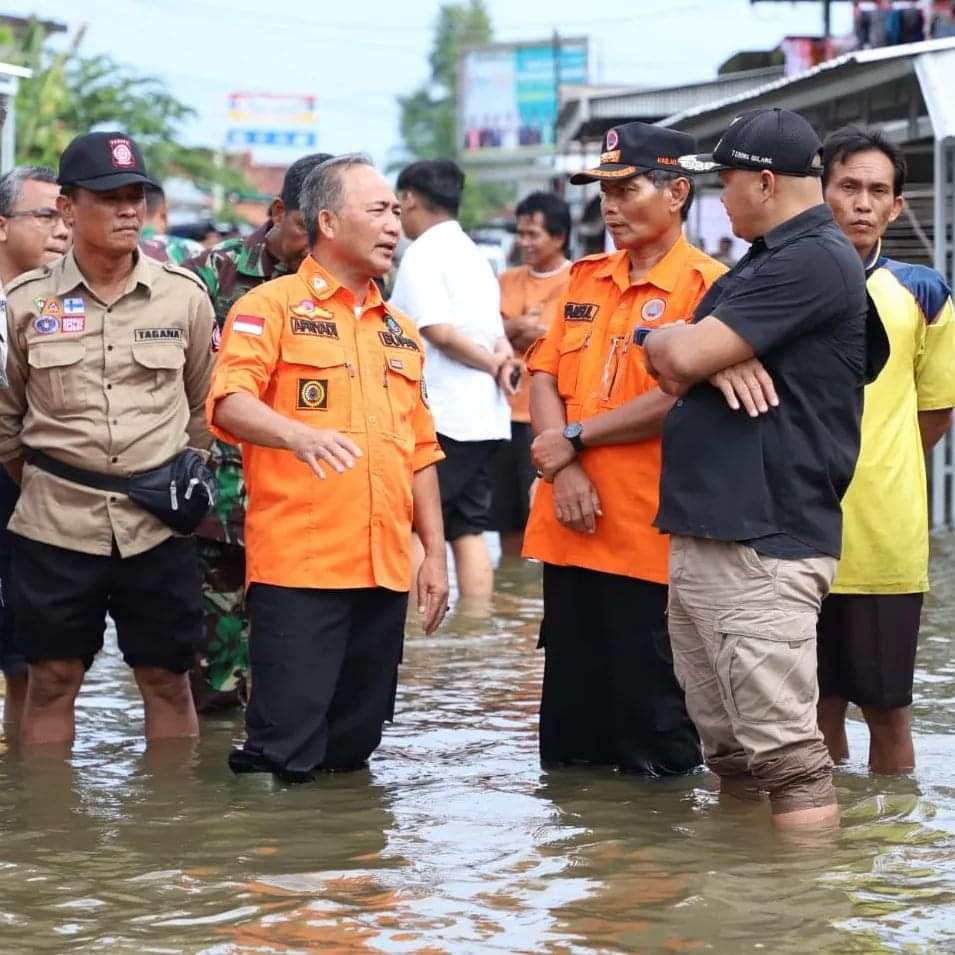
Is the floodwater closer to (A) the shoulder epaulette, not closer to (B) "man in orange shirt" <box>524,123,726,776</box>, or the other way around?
(B) "man in orange shirt" <box>524,123,726,776</box>

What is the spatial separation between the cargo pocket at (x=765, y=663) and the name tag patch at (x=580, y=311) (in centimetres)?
126

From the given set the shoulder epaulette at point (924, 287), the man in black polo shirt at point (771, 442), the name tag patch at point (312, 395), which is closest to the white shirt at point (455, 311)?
the name tag patch at point (312, 395)

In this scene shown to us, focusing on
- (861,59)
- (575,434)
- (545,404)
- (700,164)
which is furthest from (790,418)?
(861,59)

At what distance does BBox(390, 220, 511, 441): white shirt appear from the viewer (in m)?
9.12

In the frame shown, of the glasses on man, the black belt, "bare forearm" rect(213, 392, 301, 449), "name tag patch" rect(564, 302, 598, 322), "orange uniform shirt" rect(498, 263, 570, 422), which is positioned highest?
the glasses on man

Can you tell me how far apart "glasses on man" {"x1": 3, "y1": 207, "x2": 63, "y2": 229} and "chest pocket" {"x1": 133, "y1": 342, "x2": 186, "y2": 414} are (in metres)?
0.98

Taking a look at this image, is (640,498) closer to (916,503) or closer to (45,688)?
(916,503)

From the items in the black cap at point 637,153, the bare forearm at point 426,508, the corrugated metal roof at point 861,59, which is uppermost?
the corrugated metal roof at point 861,59

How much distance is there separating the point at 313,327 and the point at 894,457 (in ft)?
5.63

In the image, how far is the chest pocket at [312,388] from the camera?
5.64 metres

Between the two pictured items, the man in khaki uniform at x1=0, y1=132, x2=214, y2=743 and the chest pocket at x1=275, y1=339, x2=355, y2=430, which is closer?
the chest pocket at x1=275, y1=339, x2=355, y2=430

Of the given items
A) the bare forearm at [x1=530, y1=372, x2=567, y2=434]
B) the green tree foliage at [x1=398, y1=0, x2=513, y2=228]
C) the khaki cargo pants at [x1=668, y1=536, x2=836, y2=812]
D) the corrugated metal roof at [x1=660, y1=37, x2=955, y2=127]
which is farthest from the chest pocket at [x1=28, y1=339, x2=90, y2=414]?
the green tree foliage at [x1=398, y1=0, x2=513, y2=228]

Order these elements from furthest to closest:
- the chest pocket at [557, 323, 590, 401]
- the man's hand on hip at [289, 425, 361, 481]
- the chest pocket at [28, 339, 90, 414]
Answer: the chest pocket at [28, 339, 90, 414]
the chest pocket at [557, 323, 590, 401]
the man's hand on hip at [289, 425, 361, 481]

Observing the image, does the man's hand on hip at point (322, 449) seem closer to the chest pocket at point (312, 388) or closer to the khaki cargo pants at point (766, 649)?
the chest pocket at point (312, 388)
